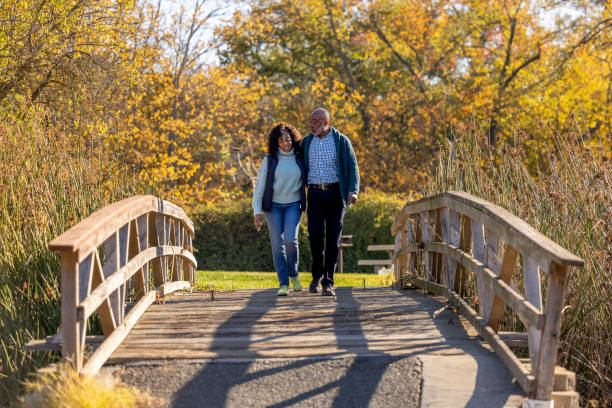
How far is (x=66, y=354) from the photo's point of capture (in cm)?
380

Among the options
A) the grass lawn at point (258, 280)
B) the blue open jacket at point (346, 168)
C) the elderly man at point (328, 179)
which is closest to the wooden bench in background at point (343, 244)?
the grass lawn at point (258, 280)

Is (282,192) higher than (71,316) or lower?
higher

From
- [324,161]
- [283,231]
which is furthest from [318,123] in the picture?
[283,231]

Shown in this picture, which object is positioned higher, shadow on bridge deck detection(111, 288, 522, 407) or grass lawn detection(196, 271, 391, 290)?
shadow on bridge deck detection(111, 288, 522, 407)

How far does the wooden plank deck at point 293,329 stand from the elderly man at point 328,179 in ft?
2.04

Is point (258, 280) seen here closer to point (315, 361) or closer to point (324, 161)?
point (324, 161)

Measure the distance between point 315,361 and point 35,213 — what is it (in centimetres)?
270

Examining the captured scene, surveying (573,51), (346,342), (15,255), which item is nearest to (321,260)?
→ (346,342)

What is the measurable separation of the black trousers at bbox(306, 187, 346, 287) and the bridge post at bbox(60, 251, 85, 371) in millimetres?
3040

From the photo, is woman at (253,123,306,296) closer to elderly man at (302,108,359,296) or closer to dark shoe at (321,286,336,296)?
elderly man at (302,108,359,296)

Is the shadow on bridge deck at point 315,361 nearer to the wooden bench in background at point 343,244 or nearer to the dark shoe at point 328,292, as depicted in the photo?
the dark shoe at point 328,292

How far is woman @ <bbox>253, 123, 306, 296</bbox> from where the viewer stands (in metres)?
6.69

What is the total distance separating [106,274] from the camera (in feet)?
14.9

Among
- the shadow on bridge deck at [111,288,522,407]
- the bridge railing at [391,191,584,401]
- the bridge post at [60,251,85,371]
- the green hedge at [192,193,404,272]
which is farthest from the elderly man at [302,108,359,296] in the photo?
the green hedge at [192,193,404,272]
